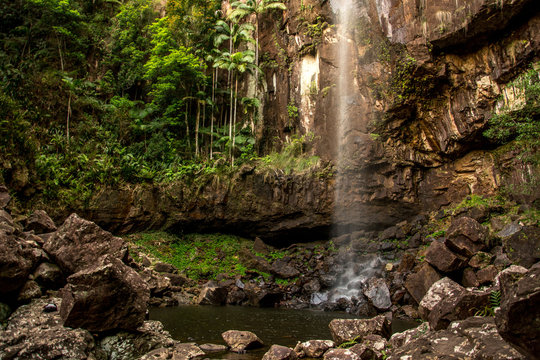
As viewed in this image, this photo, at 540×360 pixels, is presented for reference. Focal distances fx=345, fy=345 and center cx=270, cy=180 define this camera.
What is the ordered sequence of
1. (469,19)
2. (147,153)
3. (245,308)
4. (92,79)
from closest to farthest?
(245,308) < (469,19) < (147,153) < (92,79)

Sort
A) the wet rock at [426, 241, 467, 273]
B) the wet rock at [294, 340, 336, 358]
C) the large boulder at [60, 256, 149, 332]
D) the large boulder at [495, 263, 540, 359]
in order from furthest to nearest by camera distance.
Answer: the wet rock at [426, 241, 467, 273] → the wet rock at [294, 340, 336, 358] → the large boulder at [60, 256, 149, 332] → the large boulder at [495, 263, 540, 359]

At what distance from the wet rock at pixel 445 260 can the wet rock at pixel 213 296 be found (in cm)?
799

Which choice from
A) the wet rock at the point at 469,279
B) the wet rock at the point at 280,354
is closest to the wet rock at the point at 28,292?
the wet rock at the point at 280,354

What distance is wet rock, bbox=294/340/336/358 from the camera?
682 cm

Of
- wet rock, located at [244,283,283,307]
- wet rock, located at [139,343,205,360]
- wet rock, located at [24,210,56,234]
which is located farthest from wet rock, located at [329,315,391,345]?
wet rock, located at [24,210,56,234]

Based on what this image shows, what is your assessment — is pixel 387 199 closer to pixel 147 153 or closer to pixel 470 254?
pixel 470 254

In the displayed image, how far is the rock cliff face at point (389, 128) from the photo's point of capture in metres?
16.6

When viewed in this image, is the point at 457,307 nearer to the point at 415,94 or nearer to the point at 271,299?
the point at 271,299

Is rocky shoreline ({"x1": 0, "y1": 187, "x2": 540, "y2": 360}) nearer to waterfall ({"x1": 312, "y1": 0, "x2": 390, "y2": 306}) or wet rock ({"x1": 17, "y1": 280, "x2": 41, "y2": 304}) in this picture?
wet rock ({"x1": 17, "y1": 280, "x2": 41, "y2": 304})

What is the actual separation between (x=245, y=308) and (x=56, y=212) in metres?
10.5

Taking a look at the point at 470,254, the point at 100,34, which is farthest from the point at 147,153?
the point at 470,254

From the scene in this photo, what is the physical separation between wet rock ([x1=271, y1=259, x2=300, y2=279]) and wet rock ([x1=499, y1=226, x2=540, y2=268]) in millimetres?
8959

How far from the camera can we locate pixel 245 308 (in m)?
13.3

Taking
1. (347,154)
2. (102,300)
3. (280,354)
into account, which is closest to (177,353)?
(102,300)
